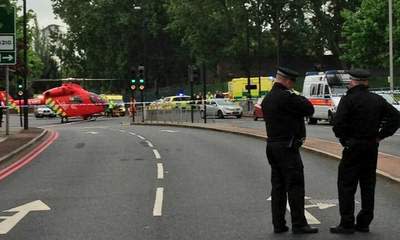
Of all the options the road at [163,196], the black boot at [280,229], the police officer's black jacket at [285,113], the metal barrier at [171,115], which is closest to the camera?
the police officer's black jacket at [285,113]

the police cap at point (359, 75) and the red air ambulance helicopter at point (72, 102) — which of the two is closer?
the police cap at point (359, 75)

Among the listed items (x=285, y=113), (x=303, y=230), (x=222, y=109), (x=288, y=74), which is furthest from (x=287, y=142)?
(x=222, y=109)

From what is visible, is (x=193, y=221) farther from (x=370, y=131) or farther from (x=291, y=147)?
(x=370, y=131)

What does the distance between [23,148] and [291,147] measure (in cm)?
1418

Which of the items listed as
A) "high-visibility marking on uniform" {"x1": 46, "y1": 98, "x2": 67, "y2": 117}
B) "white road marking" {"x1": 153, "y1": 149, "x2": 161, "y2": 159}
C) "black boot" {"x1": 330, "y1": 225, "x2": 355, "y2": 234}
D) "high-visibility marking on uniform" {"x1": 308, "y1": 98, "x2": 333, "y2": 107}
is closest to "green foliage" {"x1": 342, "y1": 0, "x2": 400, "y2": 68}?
"high-visibility marking on uniform" {"x1": 308, "y1": 98, "x2": 333, "y2": 107}

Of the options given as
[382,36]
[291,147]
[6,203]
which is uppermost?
[382,36]

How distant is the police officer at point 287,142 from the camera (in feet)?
23.8

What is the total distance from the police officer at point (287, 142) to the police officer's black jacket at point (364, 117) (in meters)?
0.42

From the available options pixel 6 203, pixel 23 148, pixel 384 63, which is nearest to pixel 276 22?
pixel 384 63

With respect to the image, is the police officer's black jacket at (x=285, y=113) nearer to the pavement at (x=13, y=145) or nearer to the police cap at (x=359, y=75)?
the police cap at (x=359, y=75)

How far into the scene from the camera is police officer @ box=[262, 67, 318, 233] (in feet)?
23.8

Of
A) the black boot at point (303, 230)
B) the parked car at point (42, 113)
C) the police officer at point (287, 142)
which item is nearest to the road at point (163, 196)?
the black boot at point (303, 230)

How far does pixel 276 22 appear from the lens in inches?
2493

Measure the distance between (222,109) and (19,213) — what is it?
38.6m
